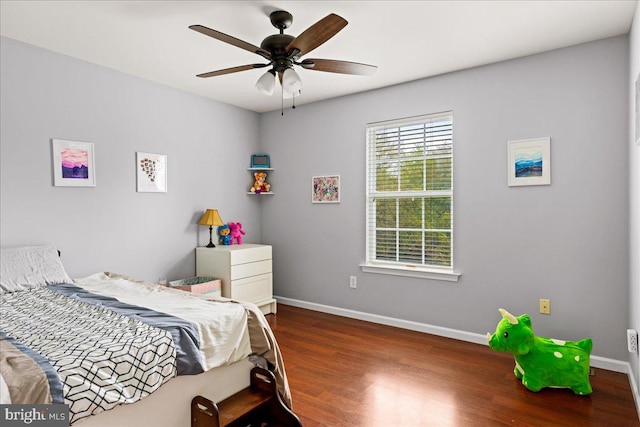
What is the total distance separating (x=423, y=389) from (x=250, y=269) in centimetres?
219

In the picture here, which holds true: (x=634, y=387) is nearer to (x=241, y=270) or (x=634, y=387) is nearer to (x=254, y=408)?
(x=254, y=408)

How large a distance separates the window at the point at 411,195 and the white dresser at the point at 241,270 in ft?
3.86

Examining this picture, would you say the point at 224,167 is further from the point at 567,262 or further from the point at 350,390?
the point at 567,262

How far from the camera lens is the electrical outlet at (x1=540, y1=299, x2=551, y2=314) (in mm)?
2947

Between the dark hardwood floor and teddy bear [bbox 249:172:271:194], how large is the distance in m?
1.96

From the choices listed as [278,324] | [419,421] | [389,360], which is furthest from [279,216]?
[419,421]

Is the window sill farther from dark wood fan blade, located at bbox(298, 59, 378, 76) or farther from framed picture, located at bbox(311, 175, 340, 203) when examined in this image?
dark wood fan blade, located at bbox(298, 59, 378, 76)

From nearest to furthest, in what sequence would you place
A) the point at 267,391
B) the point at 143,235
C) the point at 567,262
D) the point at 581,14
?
the point at 267,391 < the point at 581,14 < the point at 567,262 < the point at 143,235

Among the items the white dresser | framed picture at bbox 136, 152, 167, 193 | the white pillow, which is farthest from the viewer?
the white dresser

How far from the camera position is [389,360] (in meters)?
2.93

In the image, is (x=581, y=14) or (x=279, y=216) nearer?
(x=581, y=14)

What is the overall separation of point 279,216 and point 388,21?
2746mm

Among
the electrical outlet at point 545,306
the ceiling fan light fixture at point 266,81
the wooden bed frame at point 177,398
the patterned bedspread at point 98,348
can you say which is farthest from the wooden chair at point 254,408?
the electrical outlet at point 545,306

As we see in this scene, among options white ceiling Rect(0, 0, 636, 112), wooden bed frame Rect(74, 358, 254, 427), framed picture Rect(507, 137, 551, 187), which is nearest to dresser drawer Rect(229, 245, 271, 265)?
white ceiling Rect(0, 0, 636, 112)
